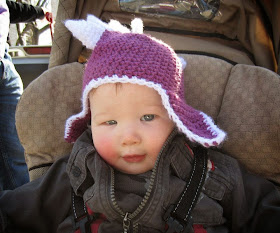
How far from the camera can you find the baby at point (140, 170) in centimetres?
106

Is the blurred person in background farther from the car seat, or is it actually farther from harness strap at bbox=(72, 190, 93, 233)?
harness strap at bbox=(72, 190, 93, 233)

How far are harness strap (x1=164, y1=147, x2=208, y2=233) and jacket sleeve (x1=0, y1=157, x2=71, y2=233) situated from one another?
1.43 ft

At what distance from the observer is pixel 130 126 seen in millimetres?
1053

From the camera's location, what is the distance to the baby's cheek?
3.56 ft

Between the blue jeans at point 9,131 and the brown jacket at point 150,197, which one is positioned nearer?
the brown jacket at point 150,197

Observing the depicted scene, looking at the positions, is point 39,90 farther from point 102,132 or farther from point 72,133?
point 102,132

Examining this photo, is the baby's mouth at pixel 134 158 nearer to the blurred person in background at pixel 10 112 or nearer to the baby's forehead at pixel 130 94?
the baby's forehead at pixel 130 94

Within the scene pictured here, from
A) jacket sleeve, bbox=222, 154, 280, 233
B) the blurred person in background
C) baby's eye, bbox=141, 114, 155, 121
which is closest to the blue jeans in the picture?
the blurred person in background

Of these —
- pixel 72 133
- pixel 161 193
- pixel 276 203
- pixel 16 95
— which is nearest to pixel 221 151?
pixel 276 203

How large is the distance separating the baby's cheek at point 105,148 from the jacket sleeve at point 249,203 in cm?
46

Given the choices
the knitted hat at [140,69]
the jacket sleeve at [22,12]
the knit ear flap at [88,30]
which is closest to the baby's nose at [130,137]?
the knitted hat at [140,69]

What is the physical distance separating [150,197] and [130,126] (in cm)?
25

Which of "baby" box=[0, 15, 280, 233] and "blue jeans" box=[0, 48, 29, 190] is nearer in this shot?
"baby" box=[0, 15, 280, 233]

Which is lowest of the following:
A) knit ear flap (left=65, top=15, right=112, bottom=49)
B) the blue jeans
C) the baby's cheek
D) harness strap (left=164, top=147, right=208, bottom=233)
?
the blue jeans
